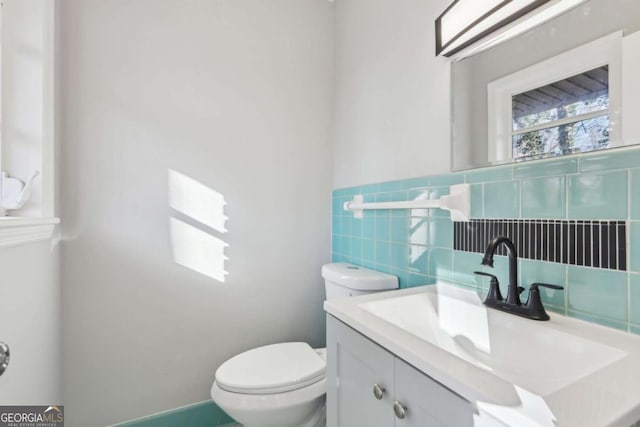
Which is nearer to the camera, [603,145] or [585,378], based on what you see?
[585,378]

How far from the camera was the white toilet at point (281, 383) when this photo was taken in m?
1.07

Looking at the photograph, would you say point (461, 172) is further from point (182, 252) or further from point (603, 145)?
point (182, 252)

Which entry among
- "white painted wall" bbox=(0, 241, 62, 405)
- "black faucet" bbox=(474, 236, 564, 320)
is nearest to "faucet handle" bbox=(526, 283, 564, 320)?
"black faucet" bbox=(474, 236, 564, 320)

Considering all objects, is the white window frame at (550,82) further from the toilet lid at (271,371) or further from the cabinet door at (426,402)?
the toilet lid at (271,371)

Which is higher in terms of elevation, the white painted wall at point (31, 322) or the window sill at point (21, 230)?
the window sill at point (21, 230)

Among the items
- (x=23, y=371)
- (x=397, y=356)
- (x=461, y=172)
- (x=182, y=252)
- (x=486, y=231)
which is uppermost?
(x=461, y=172)

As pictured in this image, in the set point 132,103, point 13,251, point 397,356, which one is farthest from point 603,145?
point 132,103

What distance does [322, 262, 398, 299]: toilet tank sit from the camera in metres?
1.26

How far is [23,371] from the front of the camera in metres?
0.82

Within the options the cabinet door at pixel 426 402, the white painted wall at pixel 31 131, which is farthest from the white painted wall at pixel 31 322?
the cabinet door at pixel 426 402

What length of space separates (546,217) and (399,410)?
0.62m

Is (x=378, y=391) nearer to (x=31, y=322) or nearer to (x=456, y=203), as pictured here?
(x=456, y=203)

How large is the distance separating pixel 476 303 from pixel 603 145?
513 mm

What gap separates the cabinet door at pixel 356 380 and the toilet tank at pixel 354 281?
1.41 ft
